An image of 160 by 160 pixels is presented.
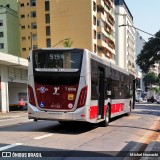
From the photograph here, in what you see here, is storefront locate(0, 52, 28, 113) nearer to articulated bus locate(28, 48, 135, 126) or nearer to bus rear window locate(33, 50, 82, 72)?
bus rear window locate(33, 50, 82, 72)

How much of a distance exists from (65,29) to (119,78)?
58.5m

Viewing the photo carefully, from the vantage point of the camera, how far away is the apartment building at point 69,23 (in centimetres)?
7744

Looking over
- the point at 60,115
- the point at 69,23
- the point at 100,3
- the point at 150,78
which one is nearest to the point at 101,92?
the point at 60,115

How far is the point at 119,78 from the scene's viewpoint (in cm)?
2330

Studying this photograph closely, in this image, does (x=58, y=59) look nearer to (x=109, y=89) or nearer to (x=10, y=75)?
(x=109, y=89)

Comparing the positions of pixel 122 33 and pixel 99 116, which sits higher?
pixel 122 33

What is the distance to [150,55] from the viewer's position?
76.2 meters

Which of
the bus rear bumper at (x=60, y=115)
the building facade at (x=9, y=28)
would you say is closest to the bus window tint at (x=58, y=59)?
the bus rear bumper at (x=60, y=115)

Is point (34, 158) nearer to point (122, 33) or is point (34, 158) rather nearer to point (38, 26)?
point (38, 26)

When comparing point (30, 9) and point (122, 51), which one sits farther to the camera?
point (122, 51)

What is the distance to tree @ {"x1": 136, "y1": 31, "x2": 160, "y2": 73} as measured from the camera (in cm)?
7554

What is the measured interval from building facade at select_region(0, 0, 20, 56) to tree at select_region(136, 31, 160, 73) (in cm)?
3096

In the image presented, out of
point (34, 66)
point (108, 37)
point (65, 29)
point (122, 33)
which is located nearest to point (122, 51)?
point (122, 33)

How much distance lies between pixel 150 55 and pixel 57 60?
62.5m
